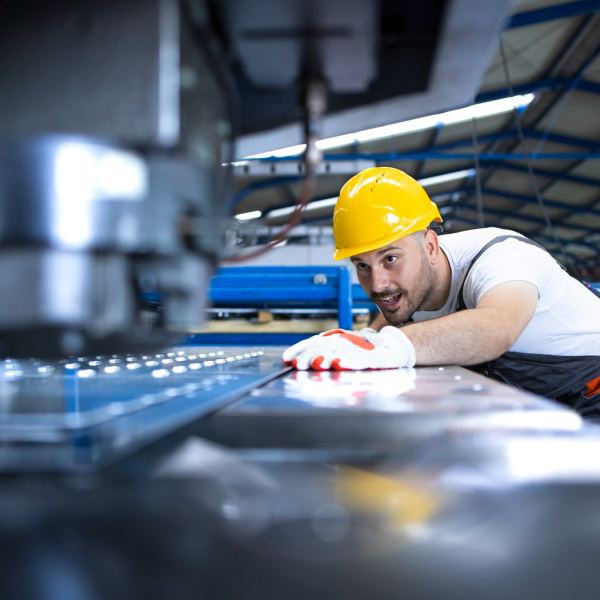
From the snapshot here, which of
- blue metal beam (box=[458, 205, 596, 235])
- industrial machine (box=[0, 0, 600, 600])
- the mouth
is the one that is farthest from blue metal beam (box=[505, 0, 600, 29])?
blue metal beam (box=[458, 205, 596, 235])

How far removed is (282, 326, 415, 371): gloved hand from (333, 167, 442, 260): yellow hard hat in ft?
1.67

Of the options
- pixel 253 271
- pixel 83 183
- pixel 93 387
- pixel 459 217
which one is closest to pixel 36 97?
pixel 83 183

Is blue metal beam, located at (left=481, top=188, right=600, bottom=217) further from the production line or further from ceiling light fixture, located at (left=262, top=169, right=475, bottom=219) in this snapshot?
the production line

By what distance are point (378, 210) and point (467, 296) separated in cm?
36

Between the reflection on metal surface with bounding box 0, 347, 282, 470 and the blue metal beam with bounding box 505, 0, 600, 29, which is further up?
the blue metal beam with bounding box 505, 0, 600, 29

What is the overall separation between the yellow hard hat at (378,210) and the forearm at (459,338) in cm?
46

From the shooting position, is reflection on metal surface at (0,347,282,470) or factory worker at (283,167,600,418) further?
factory worker at (283,167,600,418)

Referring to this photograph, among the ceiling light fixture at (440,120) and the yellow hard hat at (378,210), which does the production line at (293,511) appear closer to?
the yellow hard hat at (378,210)

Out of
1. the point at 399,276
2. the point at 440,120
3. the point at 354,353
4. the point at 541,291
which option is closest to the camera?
the point at 354,353

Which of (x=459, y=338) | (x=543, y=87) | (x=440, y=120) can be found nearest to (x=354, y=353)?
(x=459, y=338)

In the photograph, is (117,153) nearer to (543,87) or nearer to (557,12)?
(557,12)

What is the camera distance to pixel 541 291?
1.54 meters

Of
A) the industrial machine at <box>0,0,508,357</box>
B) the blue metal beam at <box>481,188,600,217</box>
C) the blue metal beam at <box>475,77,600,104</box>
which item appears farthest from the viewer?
the blue metal beam at <box>481,188,600,217</box>

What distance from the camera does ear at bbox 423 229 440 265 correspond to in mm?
1747
